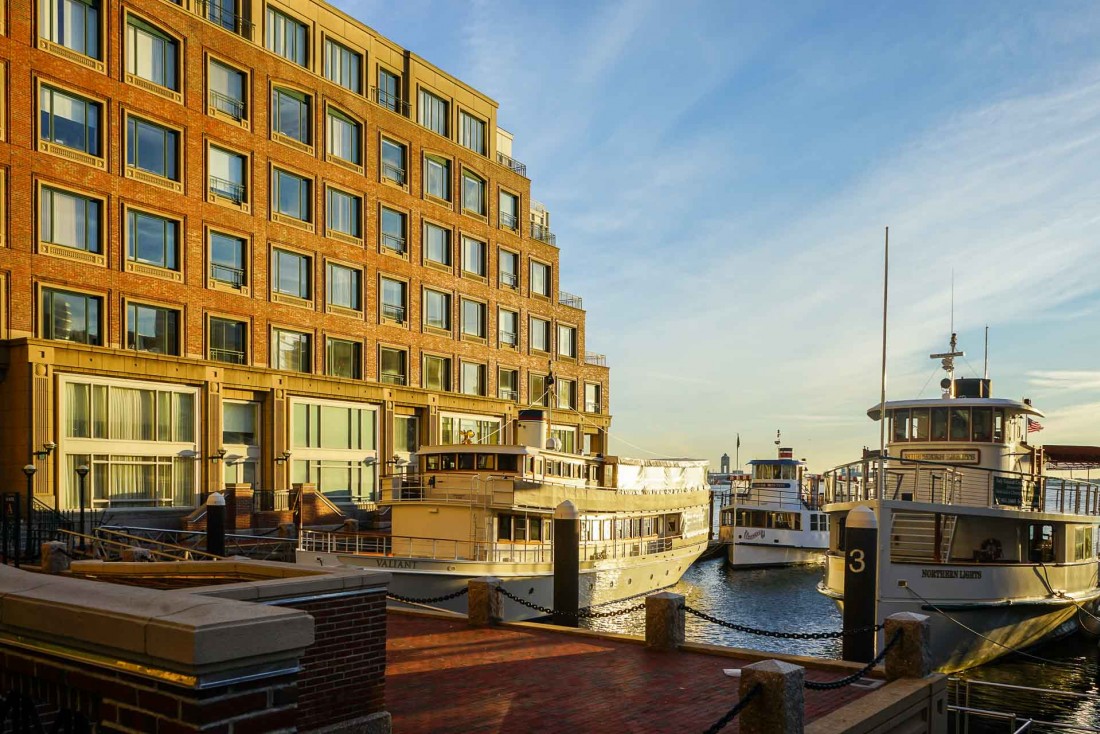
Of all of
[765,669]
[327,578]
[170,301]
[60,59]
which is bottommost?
[765,669]

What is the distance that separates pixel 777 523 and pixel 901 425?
27243 millimetres

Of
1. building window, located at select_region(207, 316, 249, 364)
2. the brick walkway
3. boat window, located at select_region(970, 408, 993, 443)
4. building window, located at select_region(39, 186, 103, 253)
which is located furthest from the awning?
building window, located at select_region(39, 186, 103, 253)

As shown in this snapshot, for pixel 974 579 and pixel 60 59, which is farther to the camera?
pixel 60 59

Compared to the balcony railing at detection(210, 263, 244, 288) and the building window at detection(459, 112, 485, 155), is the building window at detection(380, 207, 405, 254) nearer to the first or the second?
the building window at detection(459, 112, 485, 155)

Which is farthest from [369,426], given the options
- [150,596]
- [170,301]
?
[150,596]

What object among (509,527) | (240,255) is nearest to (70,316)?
(240,255)

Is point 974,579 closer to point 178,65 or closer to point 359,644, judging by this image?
point 359,644

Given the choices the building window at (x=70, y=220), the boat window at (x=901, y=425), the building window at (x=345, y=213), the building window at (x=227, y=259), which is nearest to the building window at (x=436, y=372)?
the building window at (x=345, y=213)

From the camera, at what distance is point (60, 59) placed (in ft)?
112

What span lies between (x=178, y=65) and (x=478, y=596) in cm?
3199

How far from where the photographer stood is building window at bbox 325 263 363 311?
45.1 m

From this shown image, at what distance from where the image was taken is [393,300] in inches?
1924

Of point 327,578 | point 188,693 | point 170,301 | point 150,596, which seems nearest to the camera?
point 188,693

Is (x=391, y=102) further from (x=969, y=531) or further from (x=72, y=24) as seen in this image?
(x=969, y=531)
